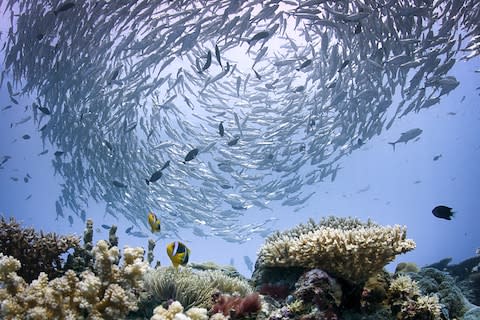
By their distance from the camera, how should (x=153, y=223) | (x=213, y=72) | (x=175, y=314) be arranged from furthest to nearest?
1. (x=213, y=72)
2. (x=153, y=223)
3. (x=175, y=314)

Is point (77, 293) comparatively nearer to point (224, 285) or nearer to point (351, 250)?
point (224, 285)

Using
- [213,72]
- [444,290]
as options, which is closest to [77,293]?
[444,290]

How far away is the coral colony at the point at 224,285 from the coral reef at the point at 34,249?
0.01m

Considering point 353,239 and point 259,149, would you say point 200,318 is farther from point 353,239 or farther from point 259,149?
point 259,149

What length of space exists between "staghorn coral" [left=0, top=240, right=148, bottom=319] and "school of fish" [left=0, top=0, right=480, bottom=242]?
2047 millimetres

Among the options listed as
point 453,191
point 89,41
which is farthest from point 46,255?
point 453,191

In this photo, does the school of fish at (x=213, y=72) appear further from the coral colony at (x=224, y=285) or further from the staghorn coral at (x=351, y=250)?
the staghorn coral at (x=351, y=250)

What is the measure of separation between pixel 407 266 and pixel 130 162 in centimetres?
1242

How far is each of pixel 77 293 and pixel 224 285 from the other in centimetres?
185

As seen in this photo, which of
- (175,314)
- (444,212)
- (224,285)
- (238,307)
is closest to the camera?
(175,314)

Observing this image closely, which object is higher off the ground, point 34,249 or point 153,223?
point 153,223

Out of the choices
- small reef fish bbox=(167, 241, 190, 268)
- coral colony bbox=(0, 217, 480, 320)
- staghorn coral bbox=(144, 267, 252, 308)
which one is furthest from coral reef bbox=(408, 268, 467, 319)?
small reef fish bbox=(167, 241, 190, 268)

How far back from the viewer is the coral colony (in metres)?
3.02

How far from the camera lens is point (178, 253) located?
3.79 metres
